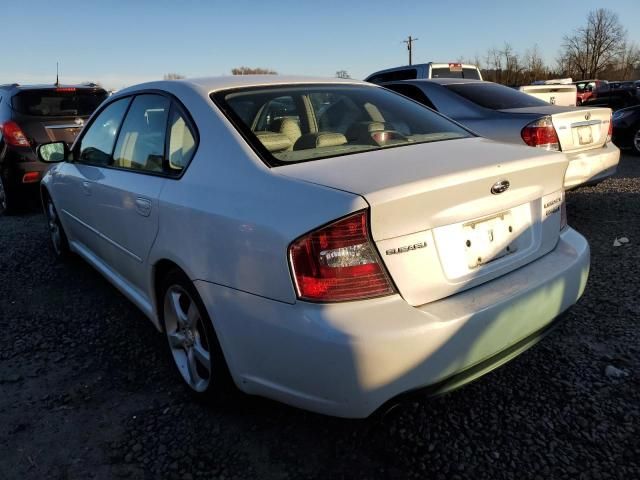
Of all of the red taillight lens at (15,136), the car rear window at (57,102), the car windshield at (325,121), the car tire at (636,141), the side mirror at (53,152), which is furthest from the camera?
the car tire at (636,141)

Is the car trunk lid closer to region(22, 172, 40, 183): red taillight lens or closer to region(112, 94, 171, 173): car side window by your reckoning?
region(112, 94, 171, 173): car side window

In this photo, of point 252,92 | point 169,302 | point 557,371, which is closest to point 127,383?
point 169,302

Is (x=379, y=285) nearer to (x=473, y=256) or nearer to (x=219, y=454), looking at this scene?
(x=473, y=256)

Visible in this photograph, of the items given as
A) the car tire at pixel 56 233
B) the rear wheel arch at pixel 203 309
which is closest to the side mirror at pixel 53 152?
the car tire at pixel 56 233

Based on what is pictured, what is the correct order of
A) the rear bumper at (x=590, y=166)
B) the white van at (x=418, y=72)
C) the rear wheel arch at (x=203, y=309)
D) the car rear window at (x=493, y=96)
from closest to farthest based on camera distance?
the rear wheel arch at (x=203, y=309), the rear bumper at (x=590, y=166), the car rear window at (x=493, y=96), the white van at (x=418, y=72)

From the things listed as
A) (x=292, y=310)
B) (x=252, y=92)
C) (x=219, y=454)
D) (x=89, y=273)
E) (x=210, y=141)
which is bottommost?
(x=219, y=454)

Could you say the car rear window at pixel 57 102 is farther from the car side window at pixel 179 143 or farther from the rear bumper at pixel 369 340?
the rear bumper at pixel 369 340

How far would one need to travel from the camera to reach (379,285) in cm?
170

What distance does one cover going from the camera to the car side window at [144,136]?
2600mm

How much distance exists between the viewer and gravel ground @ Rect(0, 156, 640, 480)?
1978 mm

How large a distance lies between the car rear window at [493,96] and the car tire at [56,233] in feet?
13.5

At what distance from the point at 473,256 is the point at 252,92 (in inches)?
54.3

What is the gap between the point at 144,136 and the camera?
9.25 feet

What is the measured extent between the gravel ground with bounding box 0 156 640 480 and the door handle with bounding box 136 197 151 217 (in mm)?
881
